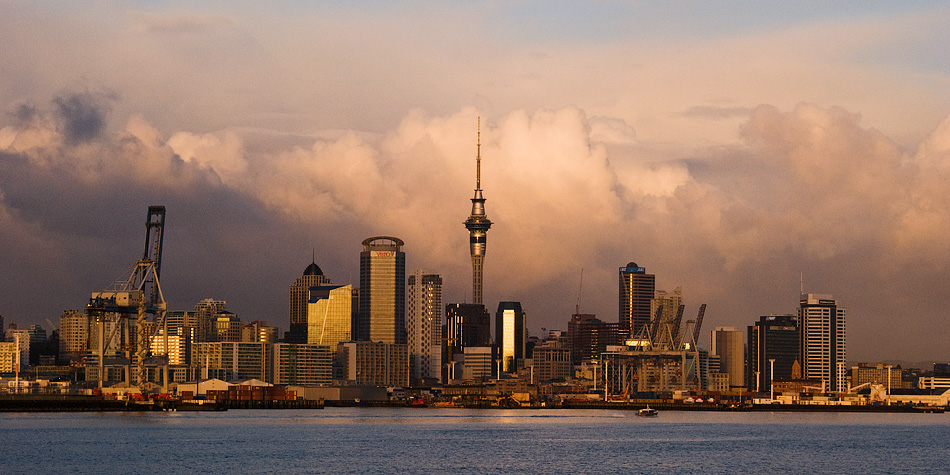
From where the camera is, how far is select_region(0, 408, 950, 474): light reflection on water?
90.3 m

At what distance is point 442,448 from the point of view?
10856 cm

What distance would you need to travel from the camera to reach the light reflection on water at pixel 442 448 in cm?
9031

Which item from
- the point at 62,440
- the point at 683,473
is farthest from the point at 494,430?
the point at 683,473

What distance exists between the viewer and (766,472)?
3474 inches

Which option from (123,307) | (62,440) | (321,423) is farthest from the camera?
(123,307)

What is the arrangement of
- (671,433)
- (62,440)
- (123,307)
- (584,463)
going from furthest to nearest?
1. (123,307)
2. (671,433)
3. (62,440)
4. (584,463)

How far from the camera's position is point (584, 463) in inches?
3666

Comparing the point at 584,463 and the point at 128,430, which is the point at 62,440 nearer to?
the point at 128,430

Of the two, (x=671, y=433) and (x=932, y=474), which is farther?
(x=671, y=433)

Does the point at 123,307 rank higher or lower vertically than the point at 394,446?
higher

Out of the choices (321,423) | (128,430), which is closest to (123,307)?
(321,423)

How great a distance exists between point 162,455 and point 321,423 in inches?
2505

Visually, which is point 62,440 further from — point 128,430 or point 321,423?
point 321,423

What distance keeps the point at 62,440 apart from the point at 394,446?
2902 cm
